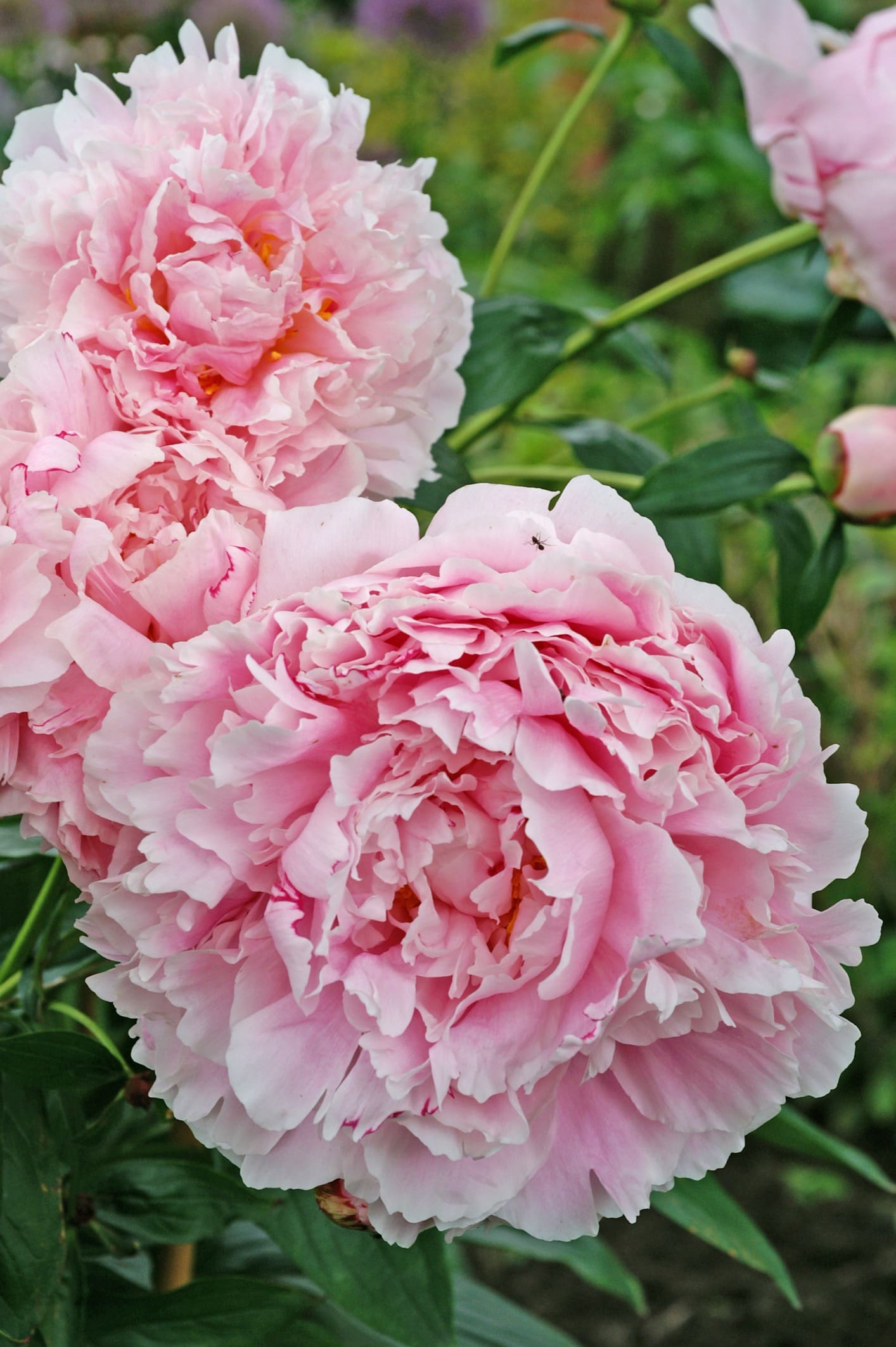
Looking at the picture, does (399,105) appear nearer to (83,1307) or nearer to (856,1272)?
(856,1272)

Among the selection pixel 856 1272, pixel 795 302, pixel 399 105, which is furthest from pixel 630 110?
pixel 856 1272

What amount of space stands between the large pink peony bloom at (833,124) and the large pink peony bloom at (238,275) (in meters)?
0.20

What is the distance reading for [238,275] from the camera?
13.9 inches

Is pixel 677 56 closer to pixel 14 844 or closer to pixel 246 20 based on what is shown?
pixel 14 844

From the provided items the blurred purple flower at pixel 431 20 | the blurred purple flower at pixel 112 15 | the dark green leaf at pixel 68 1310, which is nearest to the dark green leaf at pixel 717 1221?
the dark green leaf at pixel 68 1310

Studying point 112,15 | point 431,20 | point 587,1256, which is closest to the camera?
point 587,1256

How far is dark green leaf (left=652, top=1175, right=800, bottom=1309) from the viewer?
1.98ft

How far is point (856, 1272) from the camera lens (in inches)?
55.6

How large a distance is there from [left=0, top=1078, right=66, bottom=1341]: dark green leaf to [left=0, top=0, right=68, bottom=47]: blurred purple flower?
1031 millimetres

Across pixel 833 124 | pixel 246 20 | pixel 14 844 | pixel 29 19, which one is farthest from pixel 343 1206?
pixel 246 20

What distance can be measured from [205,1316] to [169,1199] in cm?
7

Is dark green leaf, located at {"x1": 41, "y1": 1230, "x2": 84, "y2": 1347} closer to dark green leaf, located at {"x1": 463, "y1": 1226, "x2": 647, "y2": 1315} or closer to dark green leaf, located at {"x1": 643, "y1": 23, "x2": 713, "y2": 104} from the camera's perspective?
dark green leaf, located at {"x1": 463, "y1": 1226, "x2": 647, "y2": 1315}

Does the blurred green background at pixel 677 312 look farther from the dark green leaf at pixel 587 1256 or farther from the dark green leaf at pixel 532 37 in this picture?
the dark green leaf at pixel 587 1256

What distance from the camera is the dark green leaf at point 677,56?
0.61 meters
